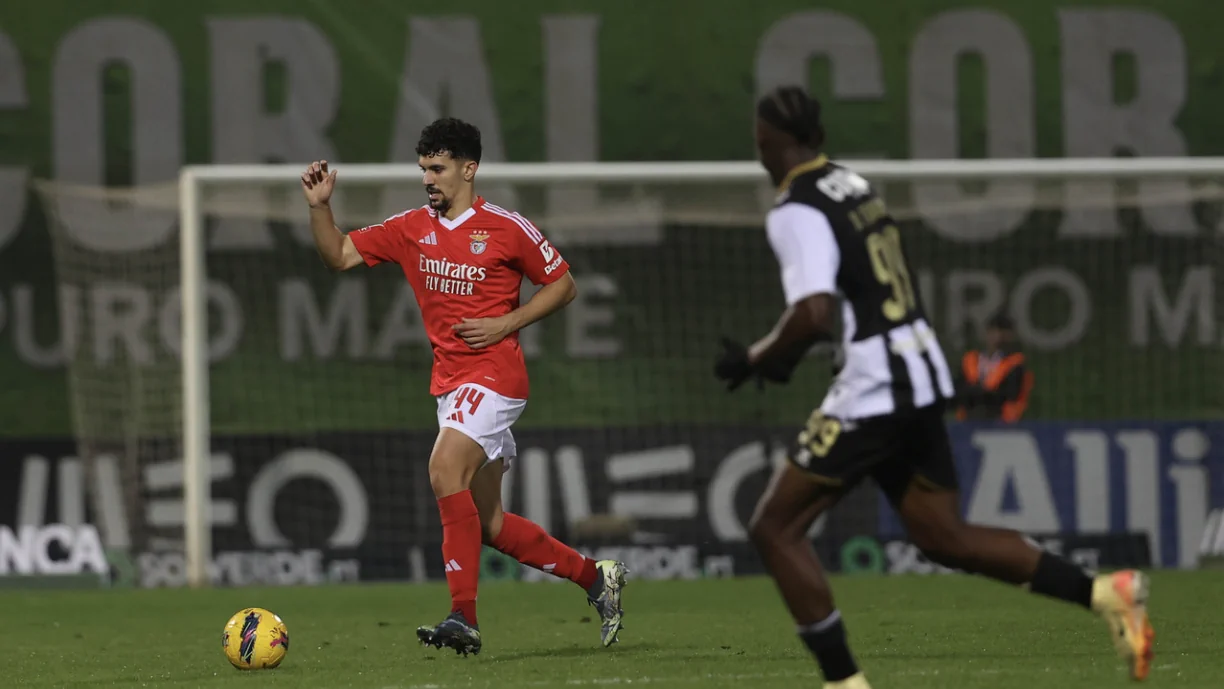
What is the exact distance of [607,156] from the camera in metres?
13.7

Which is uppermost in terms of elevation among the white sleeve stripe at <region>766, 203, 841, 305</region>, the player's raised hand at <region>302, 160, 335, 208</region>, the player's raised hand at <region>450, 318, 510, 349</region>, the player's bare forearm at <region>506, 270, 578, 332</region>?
the player's raised hand at <region>302, 160, 335, 208</region>

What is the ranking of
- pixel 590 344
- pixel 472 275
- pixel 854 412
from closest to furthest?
pixel 854 412, pixel 472 275, pixel 590 344

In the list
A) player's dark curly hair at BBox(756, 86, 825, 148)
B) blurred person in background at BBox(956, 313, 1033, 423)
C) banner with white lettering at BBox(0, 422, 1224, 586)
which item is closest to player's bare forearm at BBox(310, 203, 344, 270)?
player's dark curly hair at BBox(756, 86, 825, 148)

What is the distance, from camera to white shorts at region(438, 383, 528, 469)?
6.74 meters

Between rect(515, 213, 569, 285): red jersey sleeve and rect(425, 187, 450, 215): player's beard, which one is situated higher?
rect(425, 187, 450, 215): player's beard

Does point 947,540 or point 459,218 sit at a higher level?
point 459,218

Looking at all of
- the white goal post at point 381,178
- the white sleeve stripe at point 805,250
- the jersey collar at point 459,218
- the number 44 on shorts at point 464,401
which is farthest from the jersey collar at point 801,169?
the white goal post at point 381,178

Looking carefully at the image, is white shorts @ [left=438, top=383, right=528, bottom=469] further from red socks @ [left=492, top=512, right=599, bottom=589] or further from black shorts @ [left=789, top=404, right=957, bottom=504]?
black shorts @ [left=789, top=404, right=957, bottom=504]

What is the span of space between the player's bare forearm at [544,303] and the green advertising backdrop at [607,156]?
5899 millimetres

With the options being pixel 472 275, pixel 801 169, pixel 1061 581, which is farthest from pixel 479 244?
pixel 1061 581

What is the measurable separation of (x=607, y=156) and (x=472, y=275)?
6.93m

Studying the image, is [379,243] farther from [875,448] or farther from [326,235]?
[875,448]

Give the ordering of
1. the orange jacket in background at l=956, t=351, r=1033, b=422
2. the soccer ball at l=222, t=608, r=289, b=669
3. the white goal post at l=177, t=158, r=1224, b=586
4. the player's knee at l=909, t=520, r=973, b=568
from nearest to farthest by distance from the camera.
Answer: the player's knee at l=909, t=520, r=973, b=568
the soccer ball at l=222, t=608, r=289, b=669
the white goal post at l=177, t=158, r=1224, b=586
the orange jacket in background at l=956, t=351, r=1033, b=422

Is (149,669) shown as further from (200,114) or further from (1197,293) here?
(1197,293)
